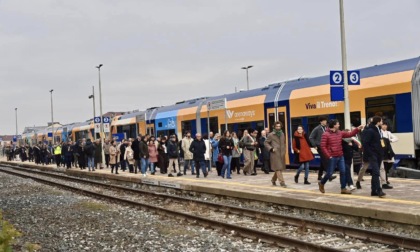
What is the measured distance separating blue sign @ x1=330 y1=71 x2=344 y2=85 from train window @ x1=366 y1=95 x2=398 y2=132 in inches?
74.8

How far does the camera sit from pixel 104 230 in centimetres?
1105

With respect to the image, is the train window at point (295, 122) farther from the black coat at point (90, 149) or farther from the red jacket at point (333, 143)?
the black coat at point (90, 149)

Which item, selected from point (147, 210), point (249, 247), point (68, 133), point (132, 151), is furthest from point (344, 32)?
point (68, 133)

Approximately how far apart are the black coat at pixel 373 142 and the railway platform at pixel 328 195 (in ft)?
3.02

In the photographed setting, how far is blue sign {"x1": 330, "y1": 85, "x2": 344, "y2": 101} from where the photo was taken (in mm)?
14602

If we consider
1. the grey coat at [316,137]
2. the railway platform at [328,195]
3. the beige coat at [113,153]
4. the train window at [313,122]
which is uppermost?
the train window at [313,122]

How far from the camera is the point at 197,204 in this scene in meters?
14.2

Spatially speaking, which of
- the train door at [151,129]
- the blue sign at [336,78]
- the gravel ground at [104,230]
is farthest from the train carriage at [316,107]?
the gravel ground at [104,230]

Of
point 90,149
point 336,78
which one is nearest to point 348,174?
point 336,78

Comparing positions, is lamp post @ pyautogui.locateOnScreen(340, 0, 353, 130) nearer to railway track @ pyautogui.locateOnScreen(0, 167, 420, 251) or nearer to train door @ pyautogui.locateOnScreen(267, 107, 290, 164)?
railway track @ pyautogui.locateOnScreen(0, 167, 420, 251)

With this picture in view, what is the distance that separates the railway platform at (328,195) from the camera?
9.89 m

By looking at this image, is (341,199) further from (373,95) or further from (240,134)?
(240,134)

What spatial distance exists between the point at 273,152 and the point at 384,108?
4168 millimetres

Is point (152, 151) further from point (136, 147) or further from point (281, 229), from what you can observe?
point (281, 229)
